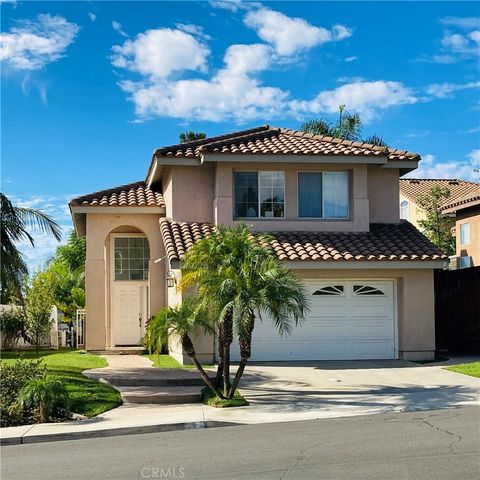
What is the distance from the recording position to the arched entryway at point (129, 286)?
2300cm

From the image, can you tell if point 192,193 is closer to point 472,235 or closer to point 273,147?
point 273,147

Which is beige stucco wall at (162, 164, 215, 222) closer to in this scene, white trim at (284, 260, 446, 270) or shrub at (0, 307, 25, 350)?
white trim at (284, 260, 446, 270)

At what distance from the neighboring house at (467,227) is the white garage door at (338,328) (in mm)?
11475

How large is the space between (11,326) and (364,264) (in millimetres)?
14163

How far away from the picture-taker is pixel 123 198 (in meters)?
22.3

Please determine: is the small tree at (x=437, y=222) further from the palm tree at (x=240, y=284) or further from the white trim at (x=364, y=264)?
the palm tree at (x=240, y=284)

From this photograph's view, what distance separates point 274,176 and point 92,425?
10.7m

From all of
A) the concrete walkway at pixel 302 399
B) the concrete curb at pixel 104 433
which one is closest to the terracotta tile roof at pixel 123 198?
the concrete walkway at pixel 302 399

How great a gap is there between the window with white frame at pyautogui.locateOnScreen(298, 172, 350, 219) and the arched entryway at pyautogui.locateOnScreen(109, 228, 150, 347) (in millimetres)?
5561

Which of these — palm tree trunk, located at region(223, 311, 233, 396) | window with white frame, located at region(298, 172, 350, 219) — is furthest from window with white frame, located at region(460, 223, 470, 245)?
palm tree trunk, located at region(223, 311, 233, 396)

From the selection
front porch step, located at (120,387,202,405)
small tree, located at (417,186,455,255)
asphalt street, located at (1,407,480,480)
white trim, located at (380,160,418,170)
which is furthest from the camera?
small tree, located at (417,186,455,255)

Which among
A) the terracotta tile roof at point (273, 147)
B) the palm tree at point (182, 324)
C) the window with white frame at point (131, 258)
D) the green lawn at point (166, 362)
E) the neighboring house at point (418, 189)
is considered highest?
the neighboring house at point (418, 189)

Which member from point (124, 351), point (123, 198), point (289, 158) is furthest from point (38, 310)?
point (289, 158)

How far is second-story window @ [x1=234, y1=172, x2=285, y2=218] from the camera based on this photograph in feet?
67.5
